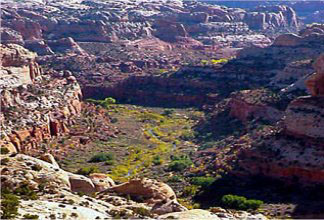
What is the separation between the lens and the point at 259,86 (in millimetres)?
114062

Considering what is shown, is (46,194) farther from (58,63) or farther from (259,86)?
(58,63)

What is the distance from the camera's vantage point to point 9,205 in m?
34.9

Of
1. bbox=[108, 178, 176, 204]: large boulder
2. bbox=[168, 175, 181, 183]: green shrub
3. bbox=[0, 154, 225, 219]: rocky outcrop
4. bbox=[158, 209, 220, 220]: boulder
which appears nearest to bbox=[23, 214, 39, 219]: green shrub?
bbox=[0, 154, 225, 219]: rocky outcrop

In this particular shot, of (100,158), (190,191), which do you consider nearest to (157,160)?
(100,158)

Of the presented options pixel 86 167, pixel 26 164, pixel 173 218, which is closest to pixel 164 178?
pixel 86 167

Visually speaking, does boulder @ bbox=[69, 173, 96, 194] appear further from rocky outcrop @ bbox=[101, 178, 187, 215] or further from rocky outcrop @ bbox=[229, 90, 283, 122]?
rocky outcrop @ bbox=[229, 90, 283, 122]

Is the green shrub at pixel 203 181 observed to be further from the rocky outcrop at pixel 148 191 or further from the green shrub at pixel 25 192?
the green shrub at pixel 25 192

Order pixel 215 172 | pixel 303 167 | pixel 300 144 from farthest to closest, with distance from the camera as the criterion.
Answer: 1. pixel 215 172
2. pixel 300 144
3. pixel 303 167

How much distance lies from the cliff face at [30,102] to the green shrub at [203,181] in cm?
2156

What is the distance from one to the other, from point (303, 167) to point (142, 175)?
21270 millimetres

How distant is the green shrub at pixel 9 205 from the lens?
33.5m

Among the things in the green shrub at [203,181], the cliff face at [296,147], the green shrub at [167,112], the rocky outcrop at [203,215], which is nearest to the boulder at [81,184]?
the rocky outcrop at [203,215]

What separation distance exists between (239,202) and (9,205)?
87.0ft

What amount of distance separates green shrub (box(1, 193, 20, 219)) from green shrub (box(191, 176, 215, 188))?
30.1m
